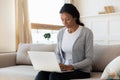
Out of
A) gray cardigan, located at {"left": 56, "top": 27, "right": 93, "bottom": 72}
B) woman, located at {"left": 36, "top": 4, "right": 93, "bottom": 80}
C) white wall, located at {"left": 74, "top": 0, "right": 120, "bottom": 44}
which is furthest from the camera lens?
white wall, located at {"left": 74, "top": 0, "right": 120, "bottom": 44}

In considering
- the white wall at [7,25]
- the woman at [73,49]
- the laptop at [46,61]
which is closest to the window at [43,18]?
the white wall at [7,25]

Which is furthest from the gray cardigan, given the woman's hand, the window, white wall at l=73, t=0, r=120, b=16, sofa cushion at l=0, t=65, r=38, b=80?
white wall at l=73, t=0, r=120, b=16

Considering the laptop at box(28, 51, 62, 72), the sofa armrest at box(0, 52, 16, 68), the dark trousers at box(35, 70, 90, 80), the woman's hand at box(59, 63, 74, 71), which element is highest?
the laptop at box(28, 51, 62, 72)

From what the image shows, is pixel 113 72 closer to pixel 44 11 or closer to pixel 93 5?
pixel 44 11

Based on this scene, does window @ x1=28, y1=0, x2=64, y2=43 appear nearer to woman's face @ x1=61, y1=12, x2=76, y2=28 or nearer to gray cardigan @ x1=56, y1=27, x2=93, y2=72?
woman's face @ x1=61, y1=12, x2=76, y2=28

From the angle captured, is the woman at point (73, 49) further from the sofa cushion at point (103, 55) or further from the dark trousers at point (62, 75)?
the sofa cushion at point (103, 55)

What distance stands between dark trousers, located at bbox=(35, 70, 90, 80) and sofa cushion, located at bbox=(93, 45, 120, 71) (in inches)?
11.2

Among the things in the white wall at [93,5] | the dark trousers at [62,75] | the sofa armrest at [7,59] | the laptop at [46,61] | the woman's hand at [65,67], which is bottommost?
the sofa armrest at [7,59]

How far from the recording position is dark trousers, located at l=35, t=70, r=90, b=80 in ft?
6.16

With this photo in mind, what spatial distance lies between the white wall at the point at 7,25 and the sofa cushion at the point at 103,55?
210cm

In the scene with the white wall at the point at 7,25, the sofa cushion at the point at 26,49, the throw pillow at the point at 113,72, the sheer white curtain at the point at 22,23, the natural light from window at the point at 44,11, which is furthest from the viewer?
the natural light from window at the point at 44,11

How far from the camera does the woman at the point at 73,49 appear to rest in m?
1.98

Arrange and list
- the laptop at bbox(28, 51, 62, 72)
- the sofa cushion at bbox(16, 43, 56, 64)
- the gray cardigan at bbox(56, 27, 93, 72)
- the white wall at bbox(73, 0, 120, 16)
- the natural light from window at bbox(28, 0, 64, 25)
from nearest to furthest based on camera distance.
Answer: the laptop at bbox(28, 51, 62, 72), the gray cardigan at bbox(56, 27, 93, 72), the sofa cushion at bbox(16, 43, 56, 64), the natural light from window at bbox(28, 0, 64, 25), the white wall at bbox(73, 0, 120, 16)

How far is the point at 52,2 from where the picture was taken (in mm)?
5199
